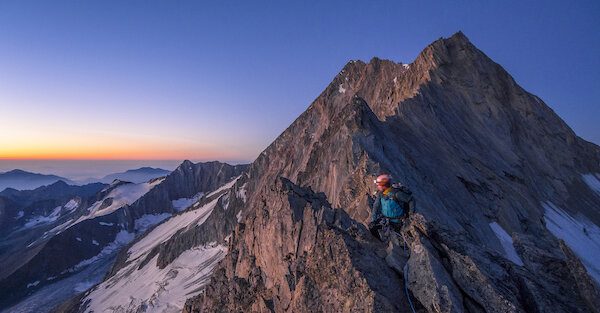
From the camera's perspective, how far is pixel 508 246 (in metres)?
21.5

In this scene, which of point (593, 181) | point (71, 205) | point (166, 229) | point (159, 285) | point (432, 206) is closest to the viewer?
point (432, 206)

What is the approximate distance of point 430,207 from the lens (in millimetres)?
18109

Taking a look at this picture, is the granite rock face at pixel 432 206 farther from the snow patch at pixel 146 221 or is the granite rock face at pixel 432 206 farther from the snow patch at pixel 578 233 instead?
the snow patch at pixel 146 221

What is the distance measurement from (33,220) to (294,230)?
240605 millimetres


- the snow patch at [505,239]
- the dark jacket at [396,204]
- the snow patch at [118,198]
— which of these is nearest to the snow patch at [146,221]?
the snow patch at [118,198]

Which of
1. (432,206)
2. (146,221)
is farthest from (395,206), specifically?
(146,221)

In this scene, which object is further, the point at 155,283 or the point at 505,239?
the point at 155,283

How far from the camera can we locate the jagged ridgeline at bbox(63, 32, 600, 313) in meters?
6.70

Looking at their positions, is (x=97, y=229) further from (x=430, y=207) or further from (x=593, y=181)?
(x=593, y=181)

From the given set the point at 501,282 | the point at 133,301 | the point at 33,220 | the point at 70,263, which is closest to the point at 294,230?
the point at 501,282

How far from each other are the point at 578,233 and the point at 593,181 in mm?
30619

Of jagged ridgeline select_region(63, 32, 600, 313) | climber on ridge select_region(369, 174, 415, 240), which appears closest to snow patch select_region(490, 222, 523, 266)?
jagged ridgeline select_region(63, 32, 600, 313)

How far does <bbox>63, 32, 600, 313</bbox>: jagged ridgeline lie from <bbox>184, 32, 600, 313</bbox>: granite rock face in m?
0.06

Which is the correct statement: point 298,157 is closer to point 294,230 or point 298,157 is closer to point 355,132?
point 355,132
